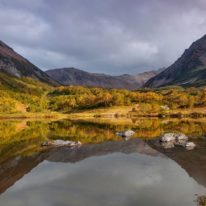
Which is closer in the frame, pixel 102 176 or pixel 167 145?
pixel 102 176

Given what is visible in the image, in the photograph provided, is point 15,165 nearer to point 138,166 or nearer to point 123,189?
point 138,166

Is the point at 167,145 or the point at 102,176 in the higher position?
the point at 102,176


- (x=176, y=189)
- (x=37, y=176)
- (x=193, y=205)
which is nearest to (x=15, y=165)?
(x=37, y=176)

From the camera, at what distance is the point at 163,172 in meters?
47.9

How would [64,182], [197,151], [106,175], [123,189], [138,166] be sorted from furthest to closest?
[197,151], [138,166], [106,175], [64,182], [123,189]

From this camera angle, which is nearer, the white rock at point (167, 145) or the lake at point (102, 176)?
the lake at point (102, 176)

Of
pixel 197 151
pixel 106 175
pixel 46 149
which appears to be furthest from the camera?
pixel 46 149

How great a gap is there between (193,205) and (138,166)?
21740mm

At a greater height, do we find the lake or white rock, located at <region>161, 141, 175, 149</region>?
the lake

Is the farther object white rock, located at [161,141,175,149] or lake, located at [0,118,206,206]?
white rock, located at [161,141,175,149]

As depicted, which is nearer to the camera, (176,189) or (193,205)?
(193,205)

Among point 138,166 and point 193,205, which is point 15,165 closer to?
point 138,166

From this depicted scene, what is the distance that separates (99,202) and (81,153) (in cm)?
3303

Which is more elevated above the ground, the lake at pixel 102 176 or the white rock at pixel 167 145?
the lake at pixel 102 176
